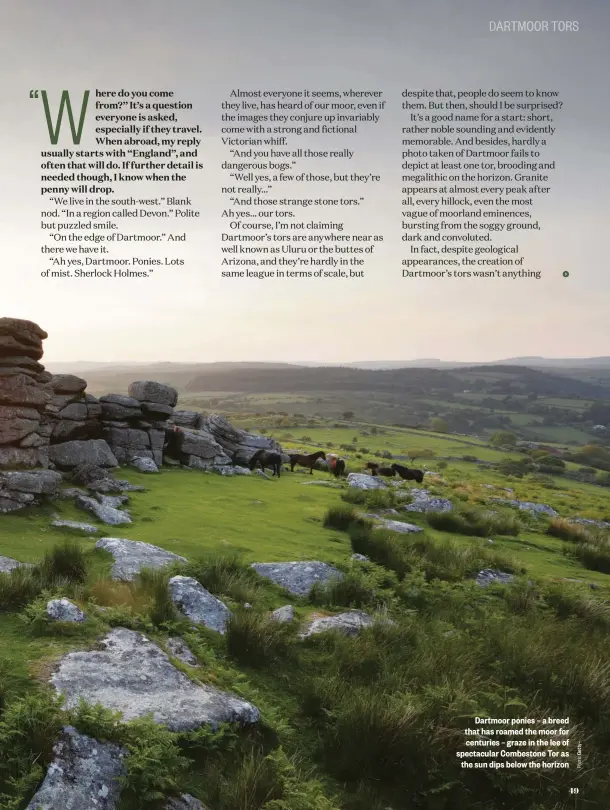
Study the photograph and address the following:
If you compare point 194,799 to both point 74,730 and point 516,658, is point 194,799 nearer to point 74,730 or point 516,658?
point 74,730

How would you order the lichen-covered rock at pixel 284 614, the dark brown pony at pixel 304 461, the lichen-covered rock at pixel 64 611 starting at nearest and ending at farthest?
the lichen-covered rock at pixel 64 611, the lichen-covered rock at pixel 284 614, the dark brown pony at pixel 304 461

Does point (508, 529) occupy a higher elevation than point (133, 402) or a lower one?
lower

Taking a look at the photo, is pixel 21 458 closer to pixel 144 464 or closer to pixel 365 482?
pixel 144 464

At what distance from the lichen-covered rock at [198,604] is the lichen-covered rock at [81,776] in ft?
12.0

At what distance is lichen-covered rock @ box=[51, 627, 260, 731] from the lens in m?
5.76

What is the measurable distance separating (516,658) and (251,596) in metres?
4.86

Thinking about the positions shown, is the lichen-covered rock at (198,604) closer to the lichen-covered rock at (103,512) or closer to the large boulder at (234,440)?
the lichen-covered rock at (103,512)

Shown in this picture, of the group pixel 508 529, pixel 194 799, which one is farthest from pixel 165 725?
pixel 508 529

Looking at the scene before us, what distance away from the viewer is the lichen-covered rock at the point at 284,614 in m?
9.10

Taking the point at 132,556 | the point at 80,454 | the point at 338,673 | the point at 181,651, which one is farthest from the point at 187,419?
the point at 338,673

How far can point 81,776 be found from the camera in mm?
4652

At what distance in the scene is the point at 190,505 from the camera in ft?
64.3

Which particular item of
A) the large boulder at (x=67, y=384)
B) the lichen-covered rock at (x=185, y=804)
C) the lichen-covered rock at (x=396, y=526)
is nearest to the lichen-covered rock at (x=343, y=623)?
the lichen-covered rock at (x=185, y=804)

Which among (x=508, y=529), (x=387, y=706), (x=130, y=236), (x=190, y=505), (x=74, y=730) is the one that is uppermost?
(x=130, y=236)
